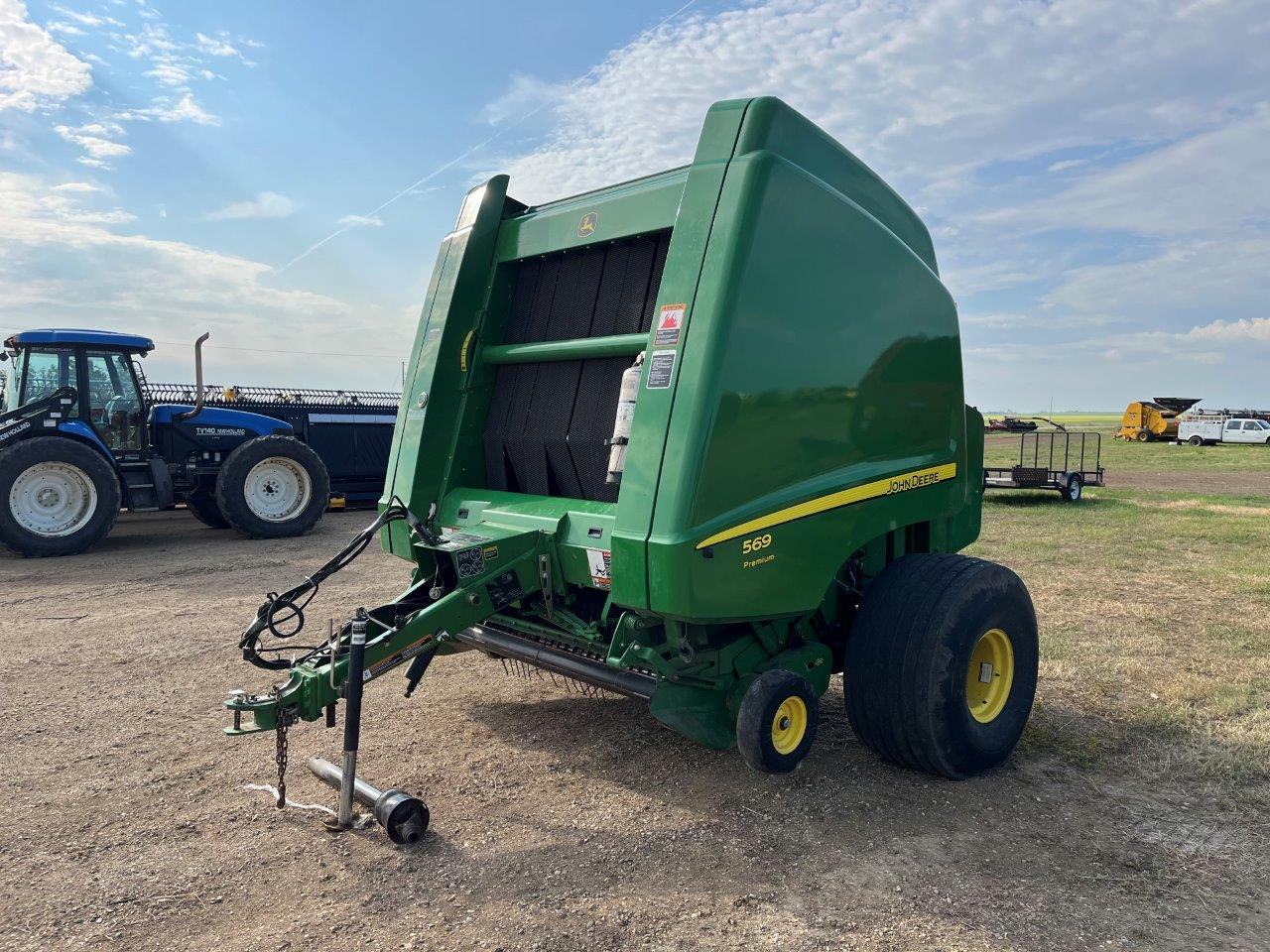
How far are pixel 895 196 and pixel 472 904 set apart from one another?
3462 millimetres

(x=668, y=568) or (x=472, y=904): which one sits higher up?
(x=668, y=568)

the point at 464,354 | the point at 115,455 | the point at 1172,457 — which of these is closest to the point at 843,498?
the point at 464,354

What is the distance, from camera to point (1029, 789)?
3.88m

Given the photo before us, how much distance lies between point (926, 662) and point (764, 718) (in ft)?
2.43

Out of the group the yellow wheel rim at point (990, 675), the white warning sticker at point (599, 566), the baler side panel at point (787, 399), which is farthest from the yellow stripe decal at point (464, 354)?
the yellow wheel rim at point (990, 675)

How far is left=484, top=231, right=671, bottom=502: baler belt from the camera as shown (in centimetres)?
415

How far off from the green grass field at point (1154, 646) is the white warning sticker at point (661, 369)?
102 inches

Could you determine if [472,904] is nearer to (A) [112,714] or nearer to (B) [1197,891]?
(B) [1197,891]

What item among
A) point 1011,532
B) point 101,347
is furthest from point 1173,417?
point 101,347

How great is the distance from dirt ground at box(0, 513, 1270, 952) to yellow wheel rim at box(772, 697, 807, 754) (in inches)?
11.1

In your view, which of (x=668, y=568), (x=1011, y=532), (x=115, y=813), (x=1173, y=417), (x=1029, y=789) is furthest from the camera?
(x=1173, y=417)

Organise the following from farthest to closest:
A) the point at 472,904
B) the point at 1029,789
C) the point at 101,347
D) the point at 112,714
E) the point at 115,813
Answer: the point at 101,347 → the point at 112,714 → the point at 1029,789 → the point at 115,813 → the point at 472,904

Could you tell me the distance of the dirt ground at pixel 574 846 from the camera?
283cm

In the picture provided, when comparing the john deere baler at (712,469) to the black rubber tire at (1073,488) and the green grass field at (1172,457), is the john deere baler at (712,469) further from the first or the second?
the green grass field at (1172,457)
